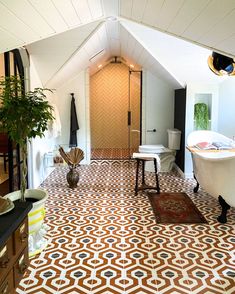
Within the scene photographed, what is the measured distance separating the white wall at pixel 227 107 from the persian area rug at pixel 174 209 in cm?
178

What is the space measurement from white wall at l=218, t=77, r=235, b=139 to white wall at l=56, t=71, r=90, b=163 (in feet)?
9.63

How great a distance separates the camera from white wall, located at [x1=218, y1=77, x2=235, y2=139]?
5346 mm

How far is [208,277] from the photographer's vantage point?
8.17ft

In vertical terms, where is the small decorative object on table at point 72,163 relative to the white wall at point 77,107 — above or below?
below

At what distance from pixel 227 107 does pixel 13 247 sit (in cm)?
480

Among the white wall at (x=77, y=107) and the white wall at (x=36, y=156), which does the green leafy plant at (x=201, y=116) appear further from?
the white wall at (x=36, y=156)

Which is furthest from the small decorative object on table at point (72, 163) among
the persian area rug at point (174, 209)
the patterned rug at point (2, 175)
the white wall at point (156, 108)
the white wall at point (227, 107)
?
the white wall at point (227, 107)

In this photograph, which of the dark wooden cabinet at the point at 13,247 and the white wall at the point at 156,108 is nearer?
the dark wooden cabinet at the point at 13,247

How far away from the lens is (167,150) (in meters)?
6.12

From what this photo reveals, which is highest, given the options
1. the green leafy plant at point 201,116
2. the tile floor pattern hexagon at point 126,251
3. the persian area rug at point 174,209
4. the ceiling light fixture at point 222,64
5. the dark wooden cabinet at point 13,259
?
the ceiling light fixture at point 222,64

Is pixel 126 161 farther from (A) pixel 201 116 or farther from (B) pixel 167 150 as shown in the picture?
(A) pixel 201 116

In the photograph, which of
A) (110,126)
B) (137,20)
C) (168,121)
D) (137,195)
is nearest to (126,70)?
(110,126)

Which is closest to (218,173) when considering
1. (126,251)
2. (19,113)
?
(126,251)

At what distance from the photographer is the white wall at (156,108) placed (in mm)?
6658
